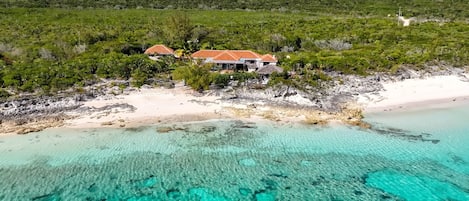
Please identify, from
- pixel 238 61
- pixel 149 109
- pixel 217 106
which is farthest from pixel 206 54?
pixel 149 109

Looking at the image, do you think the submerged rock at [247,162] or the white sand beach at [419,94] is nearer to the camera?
the submerged rock at [247,162]

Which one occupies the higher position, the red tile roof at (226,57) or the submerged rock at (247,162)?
the red tile roof at (226,57)

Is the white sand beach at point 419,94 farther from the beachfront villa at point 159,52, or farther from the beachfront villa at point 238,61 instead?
the beachfront villa at point 159,52

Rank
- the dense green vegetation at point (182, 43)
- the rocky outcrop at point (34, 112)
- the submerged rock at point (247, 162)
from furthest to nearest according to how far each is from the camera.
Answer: the dense green vegetation at point (182, 43) → the rocky outcrop at point (34, 112) → the submerged rock at point (247, 162)

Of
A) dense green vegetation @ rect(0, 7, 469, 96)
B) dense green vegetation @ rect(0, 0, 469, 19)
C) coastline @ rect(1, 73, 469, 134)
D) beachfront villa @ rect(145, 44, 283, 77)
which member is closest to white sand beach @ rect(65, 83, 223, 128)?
coastline @ rect(1, 73, 469, 134)

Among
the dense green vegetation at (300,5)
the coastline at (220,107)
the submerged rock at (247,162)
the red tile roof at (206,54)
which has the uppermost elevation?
the dense green vegetation at (300,5)

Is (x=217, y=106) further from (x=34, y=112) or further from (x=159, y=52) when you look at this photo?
(x=159, y=52)

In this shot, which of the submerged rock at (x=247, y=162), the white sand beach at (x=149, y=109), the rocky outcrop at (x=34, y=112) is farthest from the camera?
the white sand beach at (x=149, y=109)

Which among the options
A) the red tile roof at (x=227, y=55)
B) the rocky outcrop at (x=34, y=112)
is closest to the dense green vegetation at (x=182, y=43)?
the rocky outcrop at (x=34, y=112)
